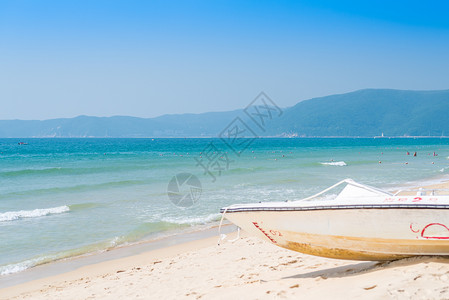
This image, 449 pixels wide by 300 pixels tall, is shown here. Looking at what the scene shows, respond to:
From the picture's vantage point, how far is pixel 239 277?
247 inches

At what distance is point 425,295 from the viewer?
3.83 metres

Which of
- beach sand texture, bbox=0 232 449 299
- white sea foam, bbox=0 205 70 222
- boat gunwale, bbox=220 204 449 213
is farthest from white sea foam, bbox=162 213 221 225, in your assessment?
boat gunwale, bbox=220 204 449 213

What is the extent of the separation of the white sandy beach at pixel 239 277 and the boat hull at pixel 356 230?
0.21 m

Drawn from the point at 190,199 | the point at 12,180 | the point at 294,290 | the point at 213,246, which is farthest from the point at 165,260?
the point at 12,180

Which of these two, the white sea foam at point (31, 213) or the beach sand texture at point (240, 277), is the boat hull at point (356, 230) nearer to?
the beach sand texture at point (240, 277)

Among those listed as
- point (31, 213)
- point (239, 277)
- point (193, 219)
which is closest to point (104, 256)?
point (239, 277)

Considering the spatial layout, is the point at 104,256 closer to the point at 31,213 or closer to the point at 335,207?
the point at 335,207

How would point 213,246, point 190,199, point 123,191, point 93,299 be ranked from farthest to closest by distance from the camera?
point 123,191 → point 190,199 → point 213,246 → point 93,299

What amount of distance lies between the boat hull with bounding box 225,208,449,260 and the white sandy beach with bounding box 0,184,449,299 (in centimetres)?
21

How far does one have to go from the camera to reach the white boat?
14.7 ft

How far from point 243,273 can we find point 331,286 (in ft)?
7.16

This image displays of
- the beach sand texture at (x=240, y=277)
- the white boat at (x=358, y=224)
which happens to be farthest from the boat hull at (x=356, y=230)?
the beach sand texture at (x=240, y=277)

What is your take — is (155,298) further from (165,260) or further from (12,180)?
(12,180)

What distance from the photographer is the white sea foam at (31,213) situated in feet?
43.7
